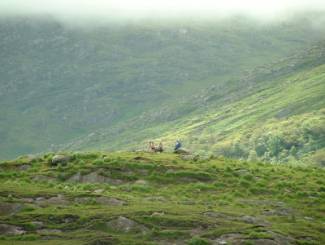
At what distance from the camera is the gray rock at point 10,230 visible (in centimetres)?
5325

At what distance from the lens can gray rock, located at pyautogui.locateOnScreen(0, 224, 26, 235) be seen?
175ft

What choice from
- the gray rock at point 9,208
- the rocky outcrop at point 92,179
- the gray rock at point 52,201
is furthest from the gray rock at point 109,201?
the rocky outcrop at point 92,179

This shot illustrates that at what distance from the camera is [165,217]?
184ft

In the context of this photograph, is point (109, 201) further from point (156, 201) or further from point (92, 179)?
point (92, 179)

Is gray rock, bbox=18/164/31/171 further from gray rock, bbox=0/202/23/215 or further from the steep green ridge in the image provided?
gray rock, bbox=0/202/23/215

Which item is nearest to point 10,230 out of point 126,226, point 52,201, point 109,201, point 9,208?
point 9,208

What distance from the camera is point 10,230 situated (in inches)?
2112

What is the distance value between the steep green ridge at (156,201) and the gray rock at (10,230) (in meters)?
0.07

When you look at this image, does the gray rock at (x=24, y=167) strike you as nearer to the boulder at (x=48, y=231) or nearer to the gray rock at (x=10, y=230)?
the gray rock at (x=10, y=230)

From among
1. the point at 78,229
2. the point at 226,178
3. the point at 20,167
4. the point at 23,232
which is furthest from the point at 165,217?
the point at 20,167

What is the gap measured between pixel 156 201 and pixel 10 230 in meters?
13.7

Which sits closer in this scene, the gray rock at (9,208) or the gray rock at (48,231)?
the gray rock at (48,231)

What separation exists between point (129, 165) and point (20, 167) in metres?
11.1

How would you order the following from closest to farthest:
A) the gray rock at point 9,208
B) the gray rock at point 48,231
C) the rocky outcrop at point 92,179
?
the gray rock at point 48,231 → the gray rock at point 9,208 → the rocky outcrop at point 92,179
